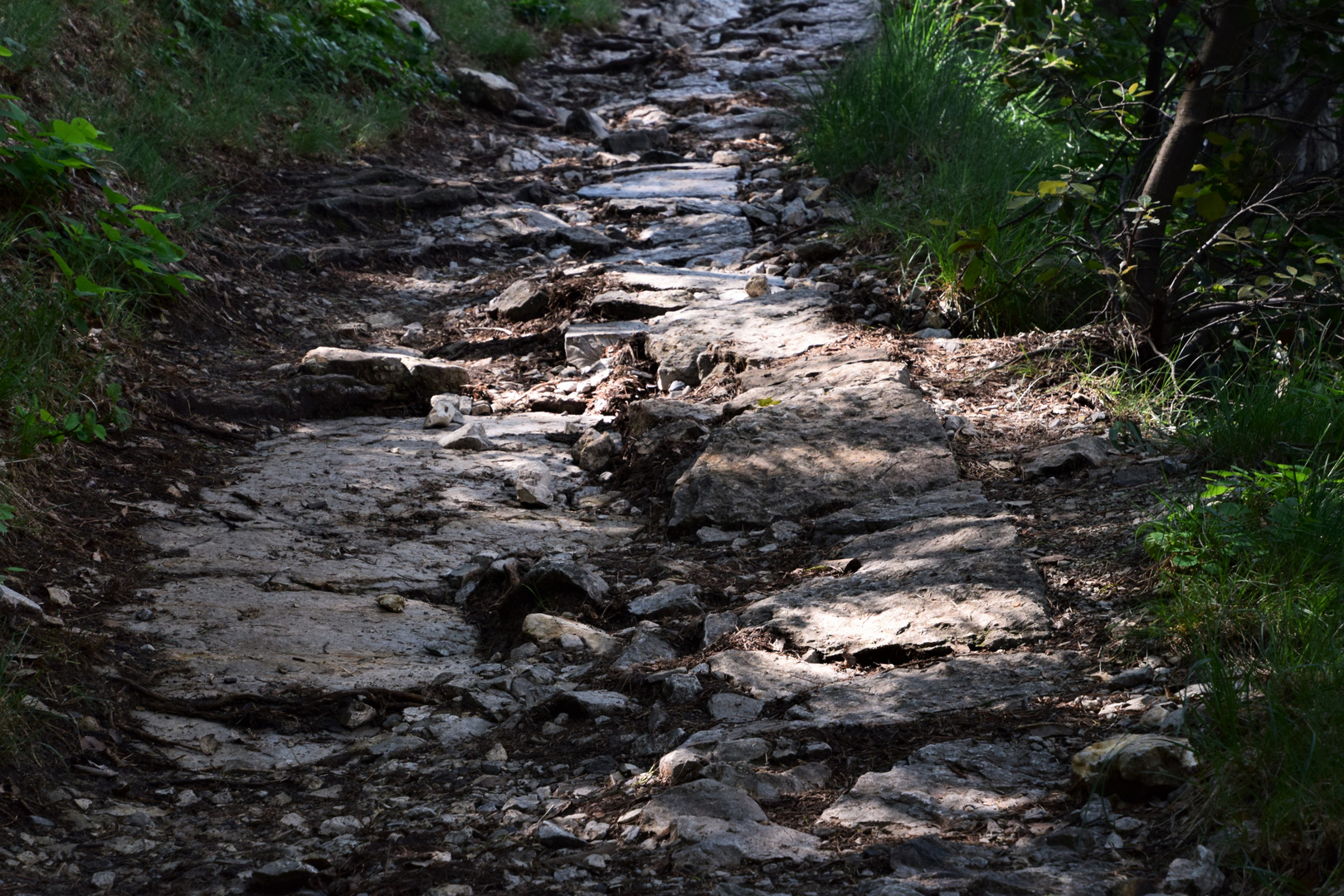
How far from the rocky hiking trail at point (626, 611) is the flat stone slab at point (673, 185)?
1330mm

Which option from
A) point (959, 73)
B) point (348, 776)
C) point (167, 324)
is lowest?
point (348, 776)

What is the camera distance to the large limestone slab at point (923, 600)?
222cm

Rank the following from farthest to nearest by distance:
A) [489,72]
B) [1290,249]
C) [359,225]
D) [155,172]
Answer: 1. [489,72]
2. [359,225]
3. [155,172]
4. [1290,249]

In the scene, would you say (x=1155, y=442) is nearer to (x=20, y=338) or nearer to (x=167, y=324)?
(x=20, y=338)

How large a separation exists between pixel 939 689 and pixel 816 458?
1.25m

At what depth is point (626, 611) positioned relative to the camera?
2.66m

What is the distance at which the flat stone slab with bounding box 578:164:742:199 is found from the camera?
6660mm

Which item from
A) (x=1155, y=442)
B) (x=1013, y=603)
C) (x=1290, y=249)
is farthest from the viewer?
(x=1290, y=249)

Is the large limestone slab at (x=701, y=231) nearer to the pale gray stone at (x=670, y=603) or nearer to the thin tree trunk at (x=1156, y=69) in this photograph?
the thin tree trunk at (x=1156, y=69)

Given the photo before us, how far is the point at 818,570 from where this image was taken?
2.68 meters

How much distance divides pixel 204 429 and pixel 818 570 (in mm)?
2304

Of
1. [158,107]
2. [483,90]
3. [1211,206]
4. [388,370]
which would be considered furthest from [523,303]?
[483,90]

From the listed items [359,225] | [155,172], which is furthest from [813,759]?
[359,225]

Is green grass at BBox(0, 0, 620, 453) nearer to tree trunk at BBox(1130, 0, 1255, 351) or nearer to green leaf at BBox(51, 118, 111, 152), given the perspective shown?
green leaf at BBox(51, 118, 111, 152)
